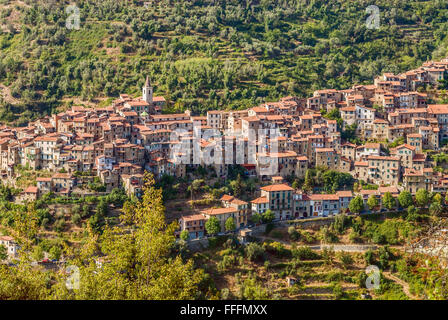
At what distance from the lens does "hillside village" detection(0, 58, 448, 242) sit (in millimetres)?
31734

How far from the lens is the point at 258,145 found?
35.2m

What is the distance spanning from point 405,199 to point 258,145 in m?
9.24

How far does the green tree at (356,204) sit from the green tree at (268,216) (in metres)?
4.41

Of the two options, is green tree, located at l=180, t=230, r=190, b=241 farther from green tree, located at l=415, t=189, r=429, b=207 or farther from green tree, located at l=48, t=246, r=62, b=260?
green tree, located at l=415, t=189, r=429, b=207

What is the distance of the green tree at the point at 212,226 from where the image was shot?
96.0 feet

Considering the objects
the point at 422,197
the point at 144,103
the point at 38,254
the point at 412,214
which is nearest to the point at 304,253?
the point at 412,214

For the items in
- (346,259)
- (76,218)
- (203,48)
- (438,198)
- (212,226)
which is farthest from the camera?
(203,48)

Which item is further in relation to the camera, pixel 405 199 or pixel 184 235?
pixel 405 199

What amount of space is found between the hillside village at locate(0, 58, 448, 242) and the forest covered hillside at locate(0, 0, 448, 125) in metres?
3.72

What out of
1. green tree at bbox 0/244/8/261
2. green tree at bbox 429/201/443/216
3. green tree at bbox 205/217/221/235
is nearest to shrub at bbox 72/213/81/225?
green tree at bbox 0/244/8/261

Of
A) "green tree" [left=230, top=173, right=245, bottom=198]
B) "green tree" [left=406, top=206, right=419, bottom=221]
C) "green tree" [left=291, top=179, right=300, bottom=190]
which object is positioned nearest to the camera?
"green tree" [left=406, top=206, right=419, bottom=221]

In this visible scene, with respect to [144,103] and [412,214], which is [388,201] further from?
[144,103]

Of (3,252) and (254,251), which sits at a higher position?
(3,252)

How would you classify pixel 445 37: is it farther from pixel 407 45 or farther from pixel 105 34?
pixel 105 34
